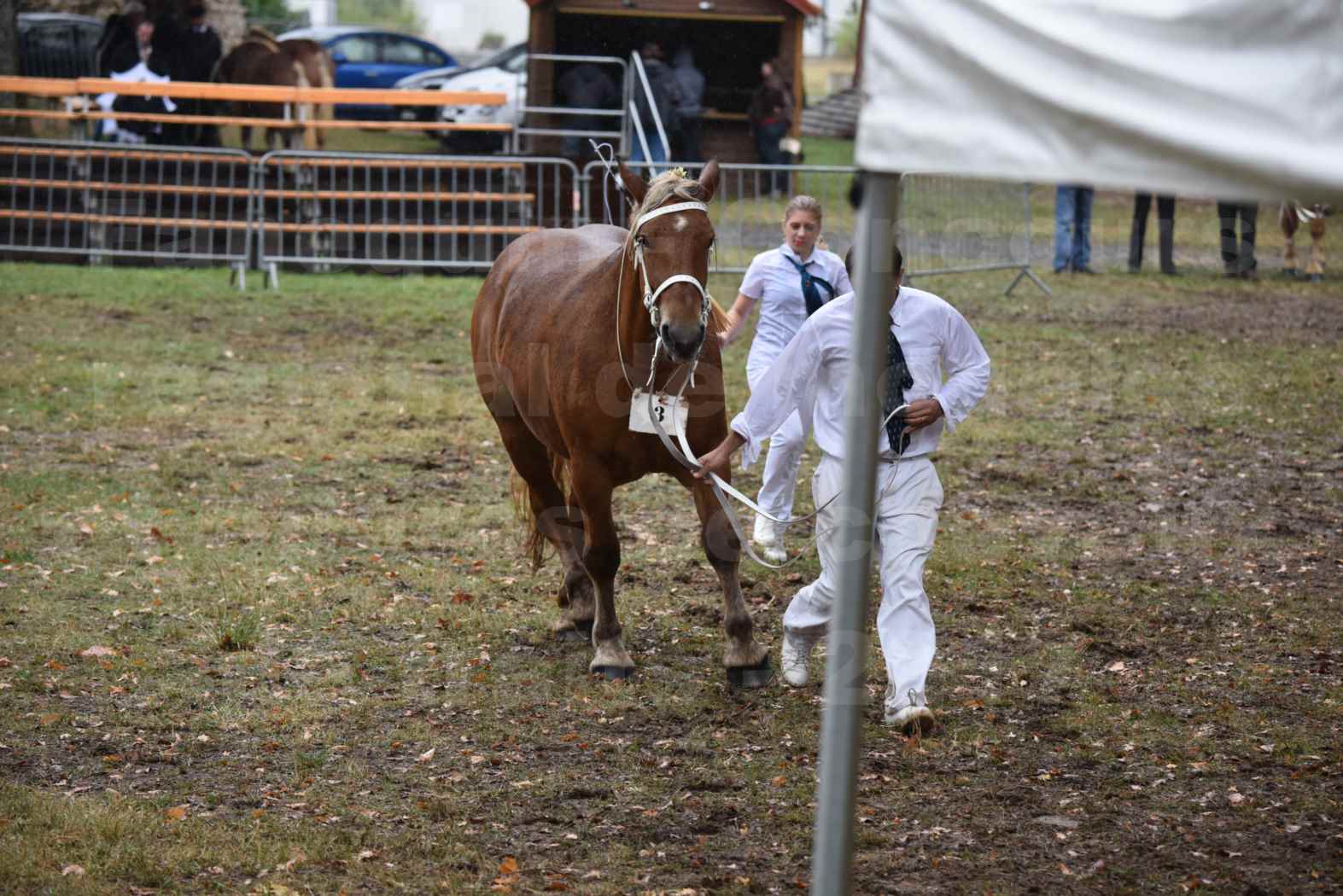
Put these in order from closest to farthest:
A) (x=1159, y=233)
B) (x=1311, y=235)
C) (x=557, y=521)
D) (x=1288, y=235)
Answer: (x=557, y=521)
(x=1288, y=235)
(x=1311, y=235)
(x=1159, y=233)

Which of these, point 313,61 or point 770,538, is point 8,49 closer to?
point 313,61

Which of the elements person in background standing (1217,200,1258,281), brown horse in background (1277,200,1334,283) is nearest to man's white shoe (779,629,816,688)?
brown horse in background (1277,200,1334,283)

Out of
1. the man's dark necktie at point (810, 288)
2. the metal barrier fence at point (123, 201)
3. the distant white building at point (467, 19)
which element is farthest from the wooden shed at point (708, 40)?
the distant white building at point (467, 19)

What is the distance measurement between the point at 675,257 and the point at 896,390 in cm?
100

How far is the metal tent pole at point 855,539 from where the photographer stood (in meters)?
3.23

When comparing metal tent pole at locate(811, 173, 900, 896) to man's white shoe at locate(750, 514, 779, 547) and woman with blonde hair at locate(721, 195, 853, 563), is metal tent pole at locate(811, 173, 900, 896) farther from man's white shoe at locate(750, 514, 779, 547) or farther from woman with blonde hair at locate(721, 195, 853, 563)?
man's white shoe at locate(750, 514, 779, 547)

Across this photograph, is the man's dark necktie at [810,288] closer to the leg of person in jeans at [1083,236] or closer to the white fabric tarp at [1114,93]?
the white fabric tarp at [1114,93]

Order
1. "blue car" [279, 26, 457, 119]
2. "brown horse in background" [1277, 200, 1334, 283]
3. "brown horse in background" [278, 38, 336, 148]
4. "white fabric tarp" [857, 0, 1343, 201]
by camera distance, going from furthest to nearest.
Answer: "blue car" [279, 26, 457, 119]
"brown horse in background" [278, 38, 336, 148]
"brown horse in background" [1277, 200, 1334, 283]
"white fabric tarp" [857, 0, 1343, 201]

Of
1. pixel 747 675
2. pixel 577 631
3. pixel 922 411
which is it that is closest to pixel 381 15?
pixel 577 631

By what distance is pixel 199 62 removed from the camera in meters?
20.0

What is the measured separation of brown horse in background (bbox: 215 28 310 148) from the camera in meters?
20.4

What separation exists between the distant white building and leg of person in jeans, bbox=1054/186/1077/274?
125ft

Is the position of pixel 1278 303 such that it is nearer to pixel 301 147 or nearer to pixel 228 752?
pixel 301 147

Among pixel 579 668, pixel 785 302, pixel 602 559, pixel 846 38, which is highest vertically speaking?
pixel 846 38
